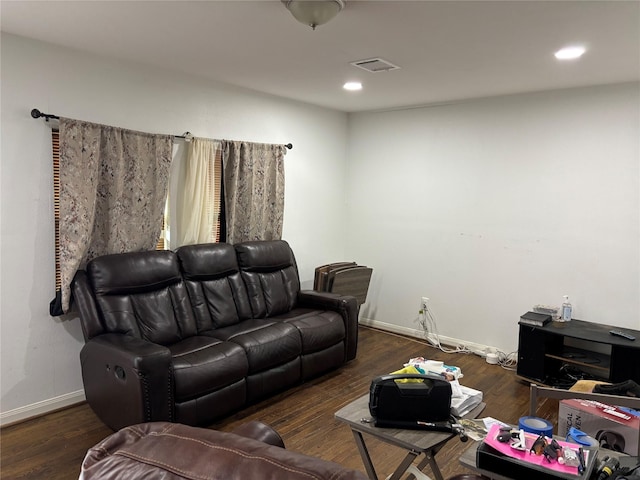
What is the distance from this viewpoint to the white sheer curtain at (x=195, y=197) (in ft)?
12.3

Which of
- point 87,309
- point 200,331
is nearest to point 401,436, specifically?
point 200,331

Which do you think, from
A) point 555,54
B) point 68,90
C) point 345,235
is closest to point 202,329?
point 68,90

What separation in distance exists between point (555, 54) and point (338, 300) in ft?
8.15

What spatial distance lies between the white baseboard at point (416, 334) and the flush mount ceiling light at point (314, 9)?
11.5 feet

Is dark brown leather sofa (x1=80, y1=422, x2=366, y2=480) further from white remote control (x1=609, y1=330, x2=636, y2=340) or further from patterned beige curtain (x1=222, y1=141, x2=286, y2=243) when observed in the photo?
white remote control (x1=609, y1=330, x2=636, y2=340)

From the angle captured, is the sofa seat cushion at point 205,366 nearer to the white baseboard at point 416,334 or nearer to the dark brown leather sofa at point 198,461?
the dark brown leather sofa at point 198,461

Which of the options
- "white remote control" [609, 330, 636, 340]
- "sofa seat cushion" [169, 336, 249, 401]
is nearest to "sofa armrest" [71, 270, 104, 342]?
"sofa seat cushion" [169, 336, 249, 401]

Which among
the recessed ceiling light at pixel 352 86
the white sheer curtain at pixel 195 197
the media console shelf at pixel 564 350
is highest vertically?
the recessed ceiling light at pixel 352 86

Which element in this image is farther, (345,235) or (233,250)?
(345,235)

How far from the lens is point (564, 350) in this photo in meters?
3.73

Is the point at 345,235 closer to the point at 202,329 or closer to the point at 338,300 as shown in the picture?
the point at 338,300

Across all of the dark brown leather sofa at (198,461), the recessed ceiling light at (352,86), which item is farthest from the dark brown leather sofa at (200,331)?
the dark brown leather sofa at (198,461)

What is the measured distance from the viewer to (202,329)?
11.2 feet

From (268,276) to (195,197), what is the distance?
0.95 m
